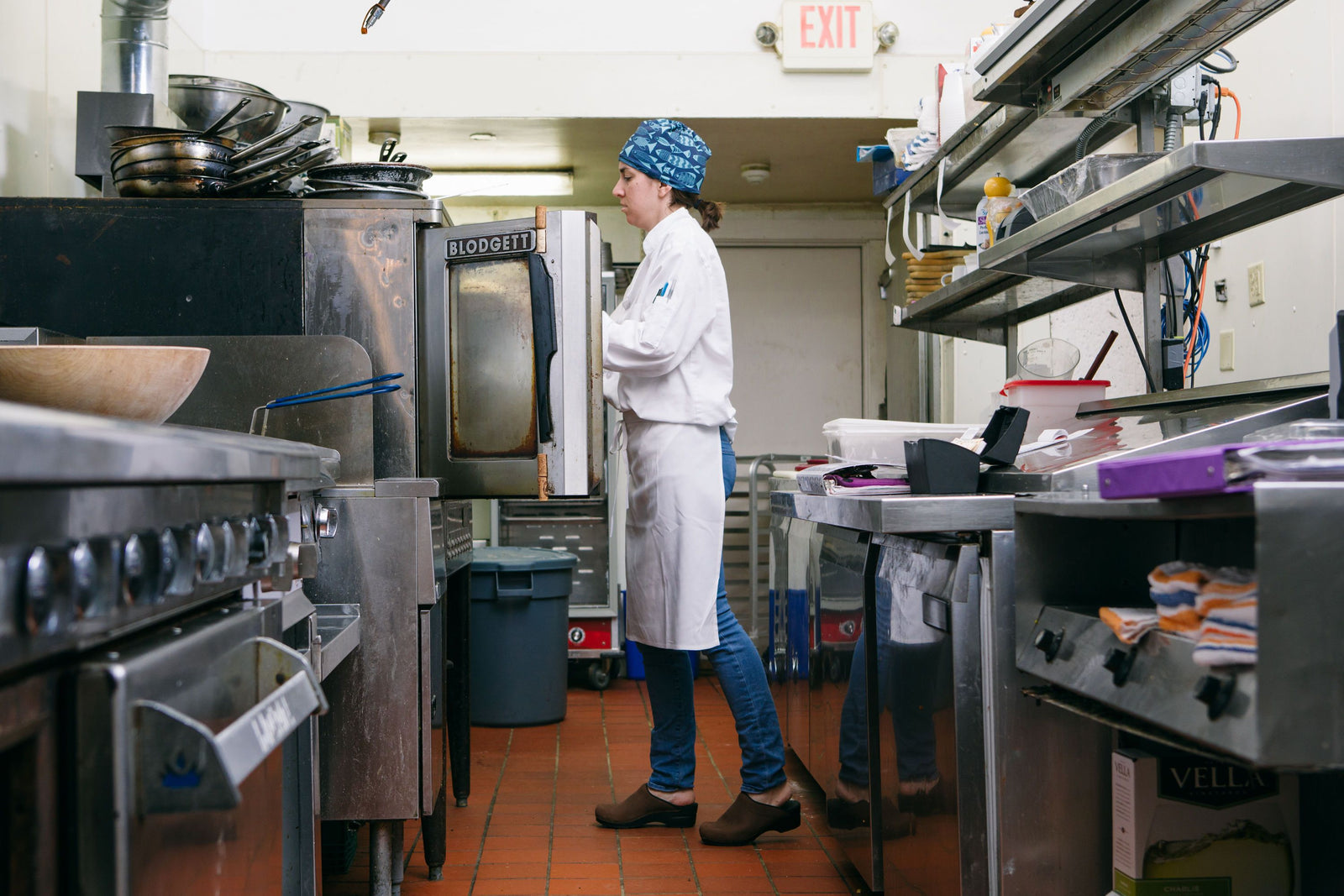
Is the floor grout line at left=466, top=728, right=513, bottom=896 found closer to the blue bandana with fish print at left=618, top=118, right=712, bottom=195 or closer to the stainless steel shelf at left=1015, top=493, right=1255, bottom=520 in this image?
the stainless steel shelf at left=1015, top=493, right=1255, bottom=520

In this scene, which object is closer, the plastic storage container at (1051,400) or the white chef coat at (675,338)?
the plastic storage container at (1051,400)

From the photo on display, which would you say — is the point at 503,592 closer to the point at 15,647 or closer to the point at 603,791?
the point at 603,791

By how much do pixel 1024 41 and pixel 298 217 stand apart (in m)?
1.47

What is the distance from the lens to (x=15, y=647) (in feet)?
2.06

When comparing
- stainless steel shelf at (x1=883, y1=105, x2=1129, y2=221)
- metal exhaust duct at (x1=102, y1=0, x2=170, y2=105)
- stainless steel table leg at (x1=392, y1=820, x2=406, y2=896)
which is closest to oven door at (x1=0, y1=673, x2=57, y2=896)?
stainless steel table leg at (x1=392, y1=820, x2=406, y2=896)

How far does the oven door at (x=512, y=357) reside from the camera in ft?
7.39

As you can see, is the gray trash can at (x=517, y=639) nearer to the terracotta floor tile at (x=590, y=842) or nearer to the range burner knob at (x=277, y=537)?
the terracotta floor tile at (x=590, y=842)

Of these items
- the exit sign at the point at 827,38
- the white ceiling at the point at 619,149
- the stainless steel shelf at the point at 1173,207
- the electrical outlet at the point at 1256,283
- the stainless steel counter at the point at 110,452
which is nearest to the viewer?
the stainless steel counter at the point at 110,452

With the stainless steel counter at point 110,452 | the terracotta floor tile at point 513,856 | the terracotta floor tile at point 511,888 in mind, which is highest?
the stainless steel counter at point 110,452

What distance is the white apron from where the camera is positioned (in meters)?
2.50

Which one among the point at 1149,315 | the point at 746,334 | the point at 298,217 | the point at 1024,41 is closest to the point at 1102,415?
the point at 1149,315

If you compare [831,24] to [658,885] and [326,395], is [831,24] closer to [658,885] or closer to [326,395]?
[326,395]

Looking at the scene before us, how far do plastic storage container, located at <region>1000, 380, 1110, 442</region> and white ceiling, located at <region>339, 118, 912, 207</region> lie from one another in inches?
94.7

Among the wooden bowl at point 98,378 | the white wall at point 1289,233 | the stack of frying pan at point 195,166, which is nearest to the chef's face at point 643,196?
the stack of frying pan at point 195,166
